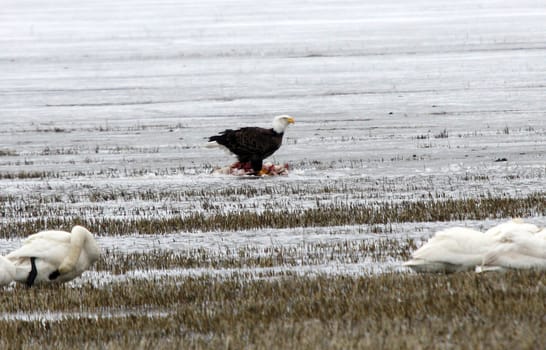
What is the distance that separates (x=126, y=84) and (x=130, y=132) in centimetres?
1255

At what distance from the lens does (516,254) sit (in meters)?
8.48

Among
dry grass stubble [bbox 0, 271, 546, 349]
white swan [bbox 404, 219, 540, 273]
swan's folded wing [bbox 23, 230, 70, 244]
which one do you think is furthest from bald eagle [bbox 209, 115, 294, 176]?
white swan [bbox 404, 219, 540, 273]

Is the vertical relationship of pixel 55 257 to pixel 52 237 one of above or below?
below

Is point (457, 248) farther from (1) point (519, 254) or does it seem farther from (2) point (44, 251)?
(2) point (44, 251)

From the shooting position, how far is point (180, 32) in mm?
64875

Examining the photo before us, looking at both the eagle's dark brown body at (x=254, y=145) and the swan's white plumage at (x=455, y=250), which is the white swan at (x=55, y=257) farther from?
the eagle's dark brown body at (x=254, y=145)

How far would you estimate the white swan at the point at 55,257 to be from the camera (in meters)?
9.35

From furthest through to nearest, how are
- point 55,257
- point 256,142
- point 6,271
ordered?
1. point 256,142
2. point 55,257
3. point 6,271

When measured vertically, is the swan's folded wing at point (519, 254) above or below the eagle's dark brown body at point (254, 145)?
below

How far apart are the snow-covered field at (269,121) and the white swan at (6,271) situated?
91 centimetres

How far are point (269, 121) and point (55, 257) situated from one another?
1769 cm

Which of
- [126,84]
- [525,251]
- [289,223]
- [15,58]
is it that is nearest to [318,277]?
[525,251]

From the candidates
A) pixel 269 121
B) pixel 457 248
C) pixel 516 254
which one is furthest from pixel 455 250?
pixel 269 121

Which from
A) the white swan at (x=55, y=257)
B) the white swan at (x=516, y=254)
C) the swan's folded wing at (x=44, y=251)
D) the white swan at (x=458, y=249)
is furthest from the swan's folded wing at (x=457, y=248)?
the swan's folded wing at (x=44, y=251)
